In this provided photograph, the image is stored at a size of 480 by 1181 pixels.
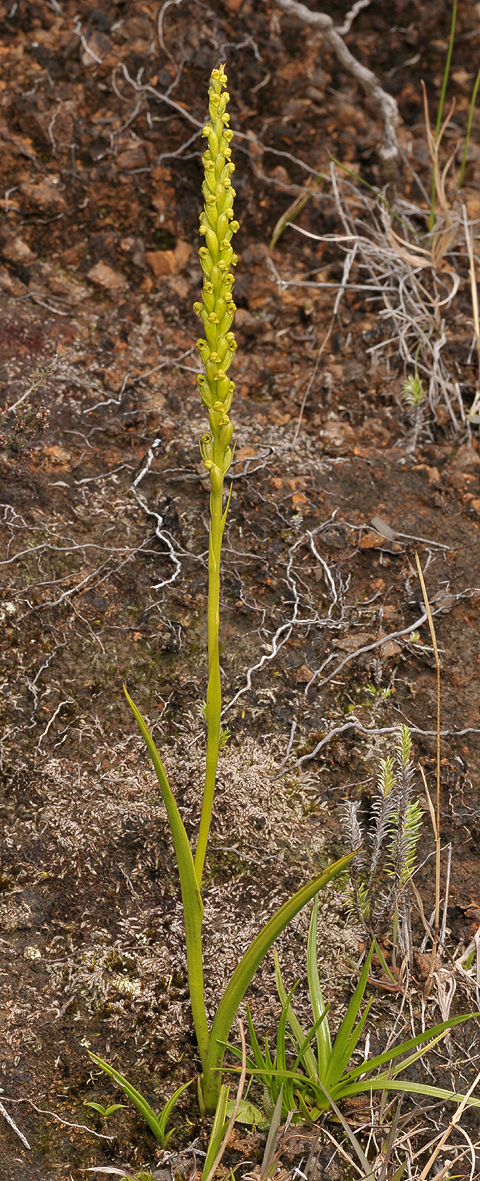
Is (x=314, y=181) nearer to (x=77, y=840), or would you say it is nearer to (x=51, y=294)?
(x=51, y=294)

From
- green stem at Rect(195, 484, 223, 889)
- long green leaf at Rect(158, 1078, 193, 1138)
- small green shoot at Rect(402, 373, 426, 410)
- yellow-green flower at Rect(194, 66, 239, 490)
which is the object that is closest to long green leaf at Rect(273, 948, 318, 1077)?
long green leaf at Rect(158, 1078, 193, 1138)

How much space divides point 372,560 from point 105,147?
204cm

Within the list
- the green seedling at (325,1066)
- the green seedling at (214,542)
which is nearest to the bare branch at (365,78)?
the green seedling at (214,542)

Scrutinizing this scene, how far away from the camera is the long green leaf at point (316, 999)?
5.90ft

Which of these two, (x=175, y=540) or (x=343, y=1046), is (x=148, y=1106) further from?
(x=175, y=540)

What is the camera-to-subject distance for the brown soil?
202 cm

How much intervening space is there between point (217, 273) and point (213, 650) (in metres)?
0.68

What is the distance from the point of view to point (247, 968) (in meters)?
1.66

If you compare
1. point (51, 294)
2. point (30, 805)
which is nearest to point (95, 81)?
point (51, 294)

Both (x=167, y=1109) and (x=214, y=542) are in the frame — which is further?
(x=167, y=1109)

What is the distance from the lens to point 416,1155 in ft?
5.68

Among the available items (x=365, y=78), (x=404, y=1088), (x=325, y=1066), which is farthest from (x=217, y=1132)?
(x=365, y=78)

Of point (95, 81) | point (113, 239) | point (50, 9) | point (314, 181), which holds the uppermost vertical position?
point (50, 9)

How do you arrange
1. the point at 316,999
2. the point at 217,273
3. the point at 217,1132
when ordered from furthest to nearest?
1. the point at 316,999
2. the point at 217,1132
3. the point at 217,273
